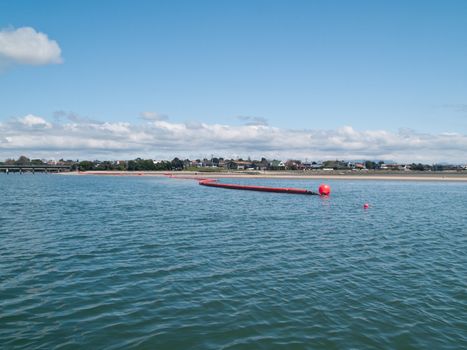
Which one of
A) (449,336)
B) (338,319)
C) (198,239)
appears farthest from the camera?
(198,239)

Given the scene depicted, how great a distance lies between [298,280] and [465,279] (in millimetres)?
7417

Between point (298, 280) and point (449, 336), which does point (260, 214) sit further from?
point (449, 336)

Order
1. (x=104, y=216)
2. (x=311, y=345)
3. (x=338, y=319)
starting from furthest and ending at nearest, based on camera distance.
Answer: (x=104, y=216) < (x=338, y=319) < (x=311, y=345)

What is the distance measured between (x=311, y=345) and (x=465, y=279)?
1023 centimetres

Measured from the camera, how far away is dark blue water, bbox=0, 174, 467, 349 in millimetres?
11086

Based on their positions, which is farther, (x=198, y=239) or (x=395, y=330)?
(x=198, y=239)

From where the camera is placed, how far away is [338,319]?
1231cm

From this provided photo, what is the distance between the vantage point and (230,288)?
15227mm

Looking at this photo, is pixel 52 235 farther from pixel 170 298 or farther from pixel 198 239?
pixel 170 298

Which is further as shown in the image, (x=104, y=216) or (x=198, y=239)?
(x=104, y=216)

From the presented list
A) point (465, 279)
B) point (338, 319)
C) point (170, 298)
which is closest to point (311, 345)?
point (338, 319)

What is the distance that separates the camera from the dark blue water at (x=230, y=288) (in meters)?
11.1

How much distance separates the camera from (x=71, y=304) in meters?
13.3

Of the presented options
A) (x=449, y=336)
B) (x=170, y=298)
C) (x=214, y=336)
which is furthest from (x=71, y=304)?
(x=449, y=336)
